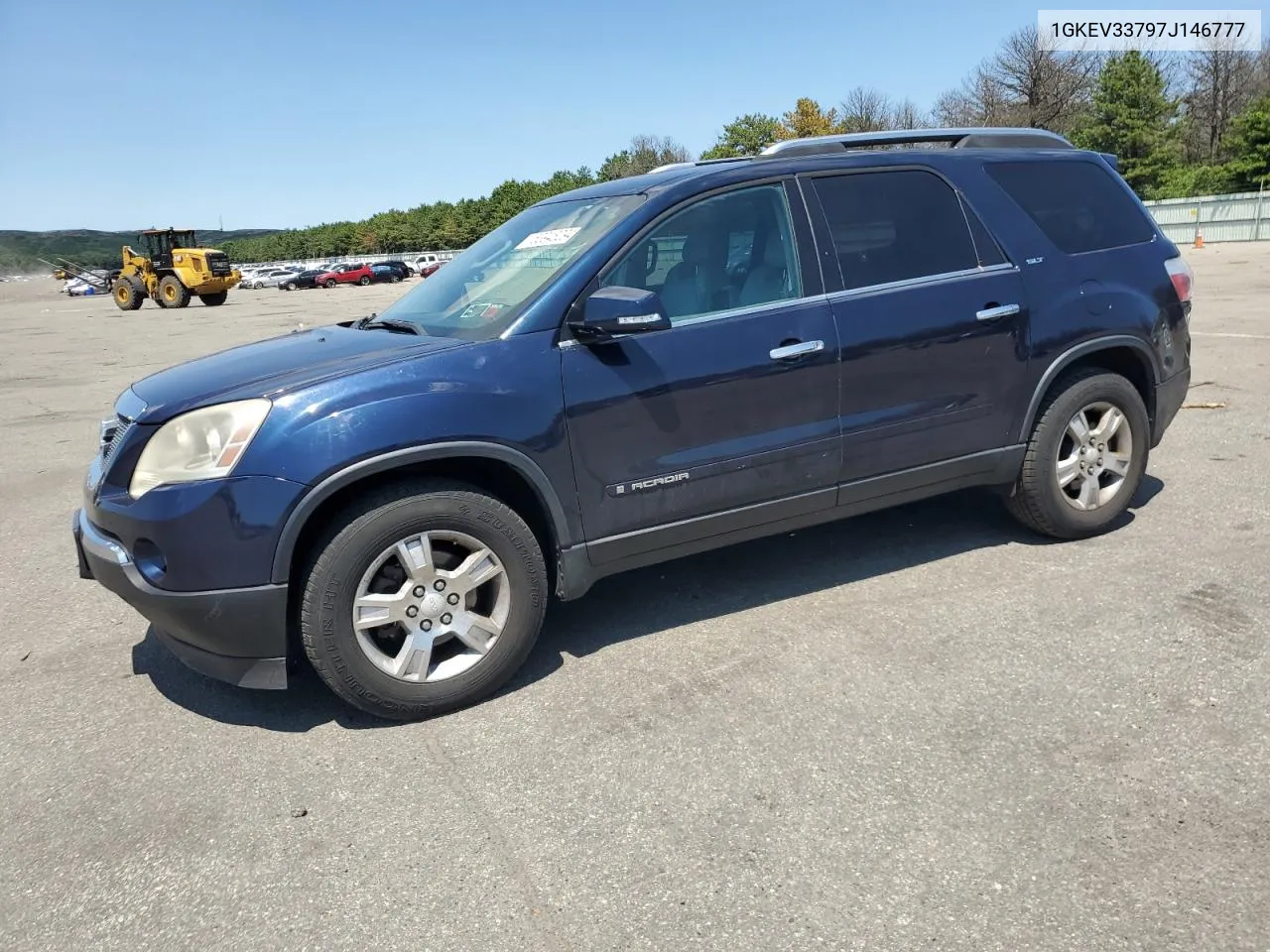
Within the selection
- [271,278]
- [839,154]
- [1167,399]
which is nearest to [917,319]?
[839,154]

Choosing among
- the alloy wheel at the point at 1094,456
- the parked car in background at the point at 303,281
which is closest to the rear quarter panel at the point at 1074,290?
the alloy wheel at the point at 1094,456

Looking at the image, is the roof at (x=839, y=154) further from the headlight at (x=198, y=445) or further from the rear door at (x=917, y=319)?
the headlight at (x=198, y=445)

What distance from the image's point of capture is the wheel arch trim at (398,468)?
3.06 meters

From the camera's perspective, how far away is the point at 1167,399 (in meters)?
4.79

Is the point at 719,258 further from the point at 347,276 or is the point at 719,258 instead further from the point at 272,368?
the point at 347,276

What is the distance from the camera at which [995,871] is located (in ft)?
7.91

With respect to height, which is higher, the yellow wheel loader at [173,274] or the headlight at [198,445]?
the yellow wheel loader at [173,274]

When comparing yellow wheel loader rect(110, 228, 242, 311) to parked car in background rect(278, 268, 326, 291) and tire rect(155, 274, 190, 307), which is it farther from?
parked car in background rect(278, 268, 326, 291)

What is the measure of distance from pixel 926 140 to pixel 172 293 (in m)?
36.4

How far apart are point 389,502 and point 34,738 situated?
1.53m

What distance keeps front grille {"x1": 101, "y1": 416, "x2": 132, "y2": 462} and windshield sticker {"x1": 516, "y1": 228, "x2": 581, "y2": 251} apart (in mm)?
1696

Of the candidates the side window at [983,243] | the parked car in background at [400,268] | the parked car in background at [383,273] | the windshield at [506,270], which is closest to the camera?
the windshield at [506,270]

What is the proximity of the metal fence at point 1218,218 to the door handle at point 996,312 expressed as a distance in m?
40.0

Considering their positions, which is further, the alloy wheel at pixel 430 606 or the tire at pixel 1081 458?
the tire at pixel 1081 458
